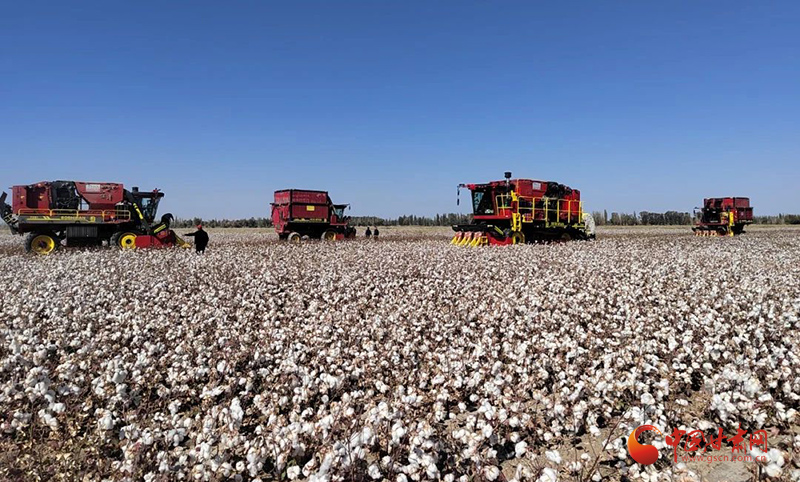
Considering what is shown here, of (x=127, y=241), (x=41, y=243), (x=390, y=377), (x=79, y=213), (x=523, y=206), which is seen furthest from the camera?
(x=523, y=206)

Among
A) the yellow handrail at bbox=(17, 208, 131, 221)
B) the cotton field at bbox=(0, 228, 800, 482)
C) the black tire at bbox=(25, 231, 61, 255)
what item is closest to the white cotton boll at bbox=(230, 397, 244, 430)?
the cotton field at bbox=(0, 228, 800, 482)

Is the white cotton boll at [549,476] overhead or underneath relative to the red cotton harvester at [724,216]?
underneath

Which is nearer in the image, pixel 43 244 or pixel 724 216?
pixel 43 244

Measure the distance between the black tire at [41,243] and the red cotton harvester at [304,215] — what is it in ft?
32.9

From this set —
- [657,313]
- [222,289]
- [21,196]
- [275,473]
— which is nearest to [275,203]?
[21,196]

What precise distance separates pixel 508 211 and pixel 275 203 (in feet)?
42.9

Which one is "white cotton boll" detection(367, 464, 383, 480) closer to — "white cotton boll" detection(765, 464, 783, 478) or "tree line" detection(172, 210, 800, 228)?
"white cotton boll" detection(765, 464, 783, 478)

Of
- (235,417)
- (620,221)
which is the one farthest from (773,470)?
(620,221)

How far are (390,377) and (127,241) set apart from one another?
17.3m

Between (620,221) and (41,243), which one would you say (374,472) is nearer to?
(41,243)

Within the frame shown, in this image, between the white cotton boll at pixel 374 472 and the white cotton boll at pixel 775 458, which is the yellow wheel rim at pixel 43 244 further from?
the white cotton boll at pixel 775 458

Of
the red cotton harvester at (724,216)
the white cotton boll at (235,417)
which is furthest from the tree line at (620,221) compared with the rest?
the white cotton boll at (235,417)

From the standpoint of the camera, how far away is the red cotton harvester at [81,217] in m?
17.7

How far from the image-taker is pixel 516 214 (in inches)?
810
